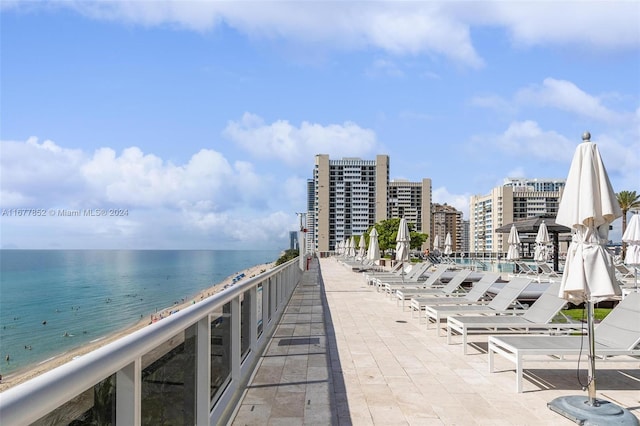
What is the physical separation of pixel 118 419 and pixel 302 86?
1290cm

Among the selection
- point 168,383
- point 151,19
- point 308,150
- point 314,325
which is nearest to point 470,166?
point 151,19

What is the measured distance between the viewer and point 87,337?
3234cm

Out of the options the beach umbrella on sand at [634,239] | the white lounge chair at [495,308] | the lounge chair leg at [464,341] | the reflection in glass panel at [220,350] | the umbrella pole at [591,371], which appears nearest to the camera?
the reflection in glass panel at [220,350]

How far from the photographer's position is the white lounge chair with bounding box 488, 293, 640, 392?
434cm

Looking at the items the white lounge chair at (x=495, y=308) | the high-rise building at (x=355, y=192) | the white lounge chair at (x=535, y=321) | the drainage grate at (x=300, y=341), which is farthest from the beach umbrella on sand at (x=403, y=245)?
the high-rise building at (x=355, y=192)

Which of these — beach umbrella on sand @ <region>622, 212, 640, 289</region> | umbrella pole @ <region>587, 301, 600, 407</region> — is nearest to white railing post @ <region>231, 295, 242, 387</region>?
umbrella pole @ <region>587, 301, 600, 407</region>

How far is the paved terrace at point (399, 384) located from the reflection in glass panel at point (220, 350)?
0.86 feet

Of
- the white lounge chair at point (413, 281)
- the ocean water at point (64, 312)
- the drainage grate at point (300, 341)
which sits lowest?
the ocean water at point (64, 312)

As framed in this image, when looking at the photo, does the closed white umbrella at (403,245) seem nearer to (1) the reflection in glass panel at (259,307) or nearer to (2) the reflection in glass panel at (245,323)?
(1) the reflection in glass panel at (259,307)

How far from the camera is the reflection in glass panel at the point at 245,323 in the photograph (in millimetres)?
4555

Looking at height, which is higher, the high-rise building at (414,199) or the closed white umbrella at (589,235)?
the high-rise building at (414,199)

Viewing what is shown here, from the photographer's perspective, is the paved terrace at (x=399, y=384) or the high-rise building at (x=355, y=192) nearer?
the paved terrace at (x=399, y=384)

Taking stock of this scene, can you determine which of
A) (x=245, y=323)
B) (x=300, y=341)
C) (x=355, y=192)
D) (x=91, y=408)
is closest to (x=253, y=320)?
(x=245, y=323)

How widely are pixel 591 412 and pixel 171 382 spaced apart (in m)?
3.15
